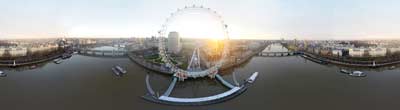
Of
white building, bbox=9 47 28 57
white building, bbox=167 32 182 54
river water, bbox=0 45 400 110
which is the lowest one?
river water, bbox=0 45 400 110

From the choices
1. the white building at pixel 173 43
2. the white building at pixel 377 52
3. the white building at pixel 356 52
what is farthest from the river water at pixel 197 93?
the white building at pixel 173 43

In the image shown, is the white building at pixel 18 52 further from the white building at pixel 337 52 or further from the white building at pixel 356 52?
the white building at pixel 356 52

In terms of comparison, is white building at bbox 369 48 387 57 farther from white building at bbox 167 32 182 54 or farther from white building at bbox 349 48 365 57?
white building at bbox 167 32 182 54

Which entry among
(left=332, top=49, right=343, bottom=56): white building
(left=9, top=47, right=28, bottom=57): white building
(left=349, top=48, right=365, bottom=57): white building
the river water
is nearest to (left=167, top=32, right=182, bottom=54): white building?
the river water

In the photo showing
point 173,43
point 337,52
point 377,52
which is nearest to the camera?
point 377,52

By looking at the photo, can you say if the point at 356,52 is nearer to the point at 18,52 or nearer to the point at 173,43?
the point at 173,43

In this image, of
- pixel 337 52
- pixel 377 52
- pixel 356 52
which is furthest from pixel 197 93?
pixel 377 52

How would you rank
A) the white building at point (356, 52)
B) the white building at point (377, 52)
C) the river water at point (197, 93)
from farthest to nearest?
the white building at point (356, 52)
the white building at point (377, 52)
the river water at point (197, 93)

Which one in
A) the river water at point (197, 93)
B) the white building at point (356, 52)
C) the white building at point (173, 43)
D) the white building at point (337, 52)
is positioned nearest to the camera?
the river water at point (197, 93)

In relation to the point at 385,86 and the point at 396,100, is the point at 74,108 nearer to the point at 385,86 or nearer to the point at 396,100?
the point at 396,100

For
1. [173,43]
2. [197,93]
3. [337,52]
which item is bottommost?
[197,93]

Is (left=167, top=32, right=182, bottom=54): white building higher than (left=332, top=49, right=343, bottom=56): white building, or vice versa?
(left=167, top=32, right=182, bottom=54): white building

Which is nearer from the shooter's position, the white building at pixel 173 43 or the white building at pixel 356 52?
the white building at pixel 356 52

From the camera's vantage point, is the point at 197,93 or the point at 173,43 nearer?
the point at 197,93
